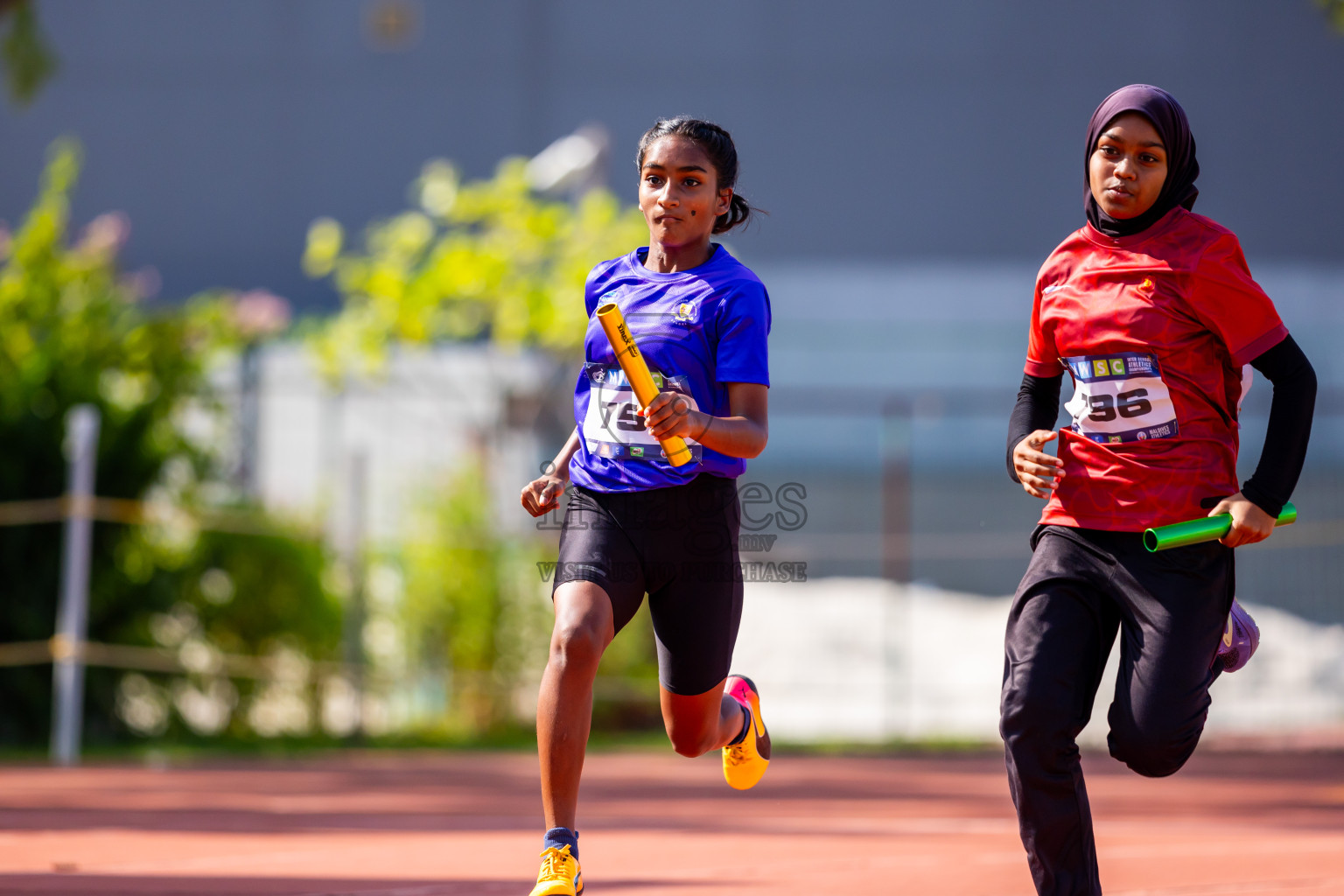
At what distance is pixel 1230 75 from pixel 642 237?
1350cm

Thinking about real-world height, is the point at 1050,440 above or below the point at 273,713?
above

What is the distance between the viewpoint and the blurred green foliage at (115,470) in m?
10.7

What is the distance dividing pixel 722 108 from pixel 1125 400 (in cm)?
2071

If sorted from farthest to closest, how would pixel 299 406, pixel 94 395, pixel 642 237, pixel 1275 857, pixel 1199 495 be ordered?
pixel 299 406 → pixel 642 237 → pixel 94 395 → pixel 1275 857 → pixel 1199 495

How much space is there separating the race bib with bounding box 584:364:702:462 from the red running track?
1413 mm

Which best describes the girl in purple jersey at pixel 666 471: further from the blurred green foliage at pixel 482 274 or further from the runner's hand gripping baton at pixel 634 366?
the blurred green foliage at pixel 482 274

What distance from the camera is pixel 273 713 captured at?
37.7ft

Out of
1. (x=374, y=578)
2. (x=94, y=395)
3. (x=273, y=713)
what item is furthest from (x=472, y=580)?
(x=94, y=395)

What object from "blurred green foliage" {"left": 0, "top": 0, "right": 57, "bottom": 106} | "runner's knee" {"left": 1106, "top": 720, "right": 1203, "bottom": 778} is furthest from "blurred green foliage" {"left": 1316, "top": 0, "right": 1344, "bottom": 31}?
"blurred green foliage" {"left": 0, "top": 0, "right": 57, "bottom": 106}

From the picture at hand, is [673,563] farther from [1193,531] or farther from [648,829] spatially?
[648,829]

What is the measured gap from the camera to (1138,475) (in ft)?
12.0

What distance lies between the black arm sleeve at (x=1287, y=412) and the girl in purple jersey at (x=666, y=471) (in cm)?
123

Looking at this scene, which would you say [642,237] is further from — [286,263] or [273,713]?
[286,263]

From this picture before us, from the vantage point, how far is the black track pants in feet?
11.7
